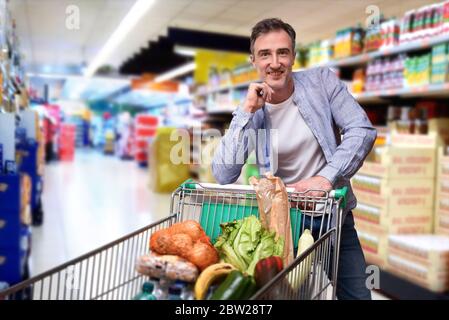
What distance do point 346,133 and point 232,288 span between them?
2.67 feet

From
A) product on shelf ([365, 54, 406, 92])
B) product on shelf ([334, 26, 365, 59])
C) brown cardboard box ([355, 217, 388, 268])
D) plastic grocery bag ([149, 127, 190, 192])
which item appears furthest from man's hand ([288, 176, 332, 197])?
plastic grocery bag ([149, 127, 190, 192])

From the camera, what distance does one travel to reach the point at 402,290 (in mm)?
3598

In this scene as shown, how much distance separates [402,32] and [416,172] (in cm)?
124

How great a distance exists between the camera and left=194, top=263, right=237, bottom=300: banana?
1070mm

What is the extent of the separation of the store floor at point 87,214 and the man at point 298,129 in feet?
7.21

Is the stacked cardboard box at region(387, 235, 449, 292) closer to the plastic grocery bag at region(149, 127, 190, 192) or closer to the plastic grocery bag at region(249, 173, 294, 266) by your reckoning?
the plastic grocery bag at region(249, 173, 294, 266)

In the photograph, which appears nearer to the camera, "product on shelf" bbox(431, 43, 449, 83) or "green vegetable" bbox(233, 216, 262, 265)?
"green vegetable" bbox(233, 216, 262, 265)

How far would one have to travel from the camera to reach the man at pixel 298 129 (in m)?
1.60

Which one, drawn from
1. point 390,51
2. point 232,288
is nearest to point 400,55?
point 390,51

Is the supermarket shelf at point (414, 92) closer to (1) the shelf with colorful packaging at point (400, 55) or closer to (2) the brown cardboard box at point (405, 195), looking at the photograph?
(1) the shelf with colorful packaging at point (400, 55)


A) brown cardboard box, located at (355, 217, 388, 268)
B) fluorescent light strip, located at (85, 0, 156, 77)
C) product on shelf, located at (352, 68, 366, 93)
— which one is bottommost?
brown cardboard box, located at (355, 217, 388, 268)

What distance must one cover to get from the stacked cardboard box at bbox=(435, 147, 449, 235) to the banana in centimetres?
310

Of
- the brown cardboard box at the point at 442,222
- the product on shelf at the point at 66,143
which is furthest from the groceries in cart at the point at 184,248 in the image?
the product on shelf at the point at 66,143

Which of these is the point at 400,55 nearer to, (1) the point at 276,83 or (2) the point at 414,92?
(2) the point at 414,92
